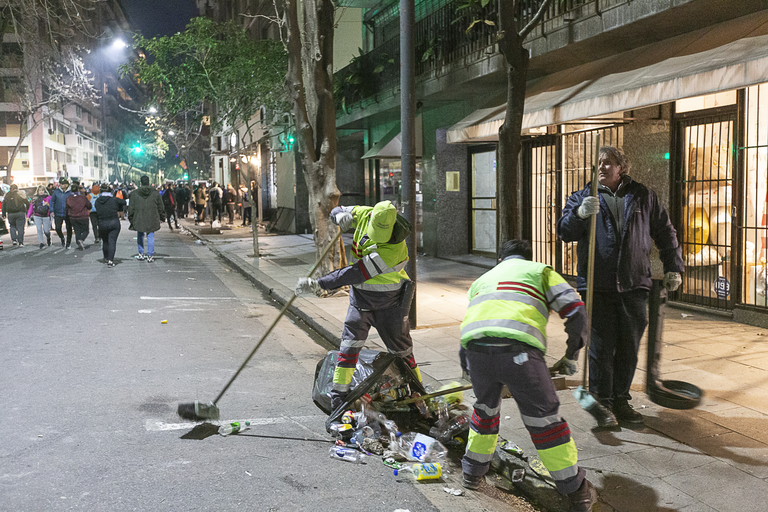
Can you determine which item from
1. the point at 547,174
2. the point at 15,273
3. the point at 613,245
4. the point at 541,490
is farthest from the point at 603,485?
the point at 15,273

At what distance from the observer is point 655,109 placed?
8992mm

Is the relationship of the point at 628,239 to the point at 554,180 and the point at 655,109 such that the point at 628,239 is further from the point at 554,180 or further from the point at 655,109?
the point at 554,180

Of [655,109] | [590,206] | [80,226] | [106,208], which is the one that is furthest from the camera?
[80,226]

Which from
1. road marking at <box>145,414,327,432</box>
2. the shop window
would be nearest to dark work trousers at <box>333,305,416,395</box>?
road marking at <box>145,414,327,432</box>

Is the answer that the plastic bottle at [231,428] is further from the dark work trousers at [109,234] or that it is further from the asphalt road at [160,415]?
the dark work trousers at [109,234]

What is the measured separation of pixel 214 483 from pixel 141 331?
4611 millimetres

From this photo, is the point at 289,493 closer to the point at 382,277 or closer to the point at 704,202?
the point at 382,277

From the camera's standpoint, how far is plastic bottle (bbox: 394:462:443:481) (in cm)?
399

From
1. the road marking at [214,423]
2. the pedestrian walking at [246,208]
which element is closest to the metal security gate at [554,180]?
the road marking at [214,423]

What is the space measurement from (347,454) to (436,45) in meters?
10.6

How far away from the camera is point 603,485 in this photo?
3.87 m

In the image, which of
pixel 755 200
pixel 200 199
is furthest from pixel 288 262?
pixel 200 199

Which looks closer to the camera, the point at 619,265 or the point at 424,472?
the point at 424,472

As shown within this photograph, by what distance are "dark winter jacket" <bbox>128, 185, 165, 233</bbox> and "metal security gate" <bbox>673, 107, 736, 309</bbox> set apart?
Answer: 1102 centimetres
